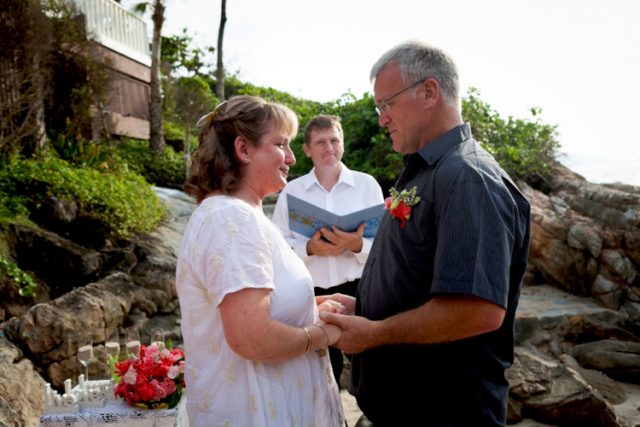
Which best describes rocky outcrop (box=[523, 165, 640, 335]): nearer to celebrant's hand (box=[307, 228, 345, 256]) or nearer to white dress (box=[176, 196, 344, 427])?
celebrant's hand (box=[307, 228, 345, 256])

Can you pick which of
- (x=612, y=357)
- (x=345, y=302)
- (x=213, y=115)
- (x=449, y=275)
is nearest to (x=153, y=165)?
(x=612, y=357)

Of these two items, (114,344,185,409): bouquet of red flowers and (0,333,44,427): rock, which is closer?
(114,344,185,409): bouquet of red flowers

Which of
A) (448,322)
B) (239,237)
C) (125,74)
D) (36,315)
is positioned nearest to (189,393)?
(239,237)

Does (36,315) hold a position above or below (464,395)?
below

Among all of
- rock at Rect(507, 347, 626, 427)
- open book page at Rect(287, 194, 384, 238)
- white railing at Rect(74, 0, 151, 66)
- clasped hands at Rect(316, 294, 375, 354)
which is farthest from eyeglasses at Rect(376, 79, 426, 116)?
white railing at Rect(74, 0, 151, 66)

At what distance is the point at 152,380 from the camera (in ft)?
9.37

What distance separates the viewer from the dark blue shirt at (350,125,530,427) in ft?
5.44

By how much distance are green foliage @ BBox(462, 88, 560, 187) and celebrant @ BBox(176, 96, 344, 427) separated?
8.68 metres

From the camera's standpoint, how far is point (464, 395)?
1892 mm

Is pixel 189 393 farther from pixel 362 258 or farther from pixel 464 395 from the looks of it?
pixel 362 258

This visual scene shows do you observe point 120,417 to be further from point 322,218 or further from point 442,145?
point 442,145

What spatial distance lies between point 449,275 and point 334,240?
2017 millimetres

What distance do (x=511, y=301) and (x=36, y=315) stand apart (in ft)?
14.1

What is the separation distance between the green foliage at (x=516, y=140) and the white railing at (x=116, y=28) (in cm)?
895
